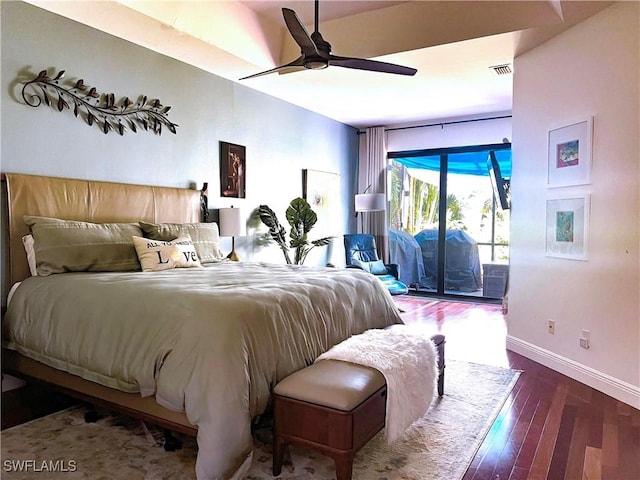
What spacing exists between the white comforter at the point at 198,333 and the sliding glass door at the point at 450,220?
439 cm

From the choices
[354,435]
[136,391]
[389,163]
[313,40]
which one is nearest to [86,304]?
[136,391]

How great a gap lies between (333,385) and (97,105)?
9.59 ft

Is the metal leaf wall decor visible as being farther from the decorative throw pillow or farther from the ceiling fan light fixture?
the decorative throw pillow

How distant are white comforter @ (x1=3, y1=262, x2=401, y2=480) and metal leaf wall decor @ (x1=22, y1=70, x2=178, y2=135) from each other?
4.40 ft

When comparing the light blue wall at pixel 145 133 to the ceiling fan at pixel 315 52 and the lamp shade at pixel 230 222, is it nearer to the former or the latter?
the lamp shade at pixel 230 222

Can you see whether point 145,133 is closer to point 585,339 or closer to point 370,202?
point 370,202

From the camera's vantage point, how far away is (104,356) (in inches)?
92.1

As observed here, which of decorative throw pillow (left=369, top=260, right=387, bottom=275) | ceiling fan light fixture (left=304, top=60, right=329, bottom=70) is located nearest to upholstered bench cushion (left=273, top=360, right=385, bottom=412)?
ceiling fan light fixture (left=304, top=60, right=329, bottom=70)

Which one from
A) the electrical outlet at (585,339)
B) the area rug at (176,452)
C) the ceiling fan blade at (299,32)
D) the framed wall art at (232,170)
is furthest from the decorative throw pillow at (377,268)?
the ceiling fan blade at (299,32)

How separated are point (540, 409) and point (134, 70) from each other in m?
4.02

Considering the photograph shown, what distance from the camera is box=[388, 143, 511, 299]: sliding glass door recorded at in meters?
6.80

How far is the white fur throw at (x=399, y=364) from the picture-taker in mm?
2316

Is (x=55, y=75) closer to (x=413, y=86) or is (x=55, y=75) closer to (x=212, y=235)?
(x=212, y=235)

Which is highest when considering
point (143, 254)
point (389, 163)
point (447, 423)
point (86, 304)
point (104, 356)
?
point (389, 163)
